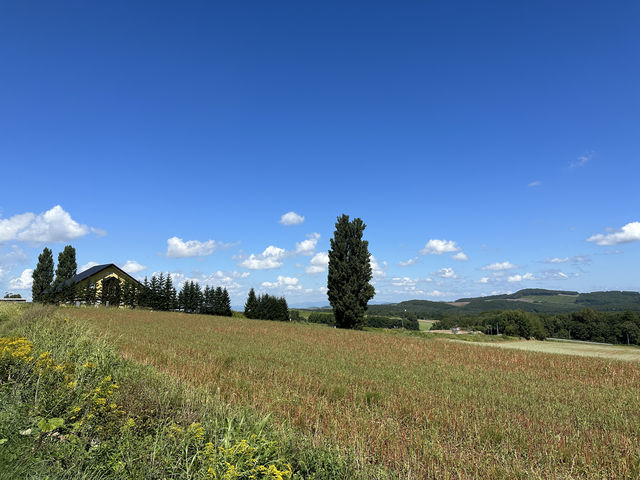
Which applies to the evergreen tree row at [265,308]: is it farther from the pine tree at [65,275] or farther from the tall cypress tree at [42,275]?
the tall cypress tree at [42,275]

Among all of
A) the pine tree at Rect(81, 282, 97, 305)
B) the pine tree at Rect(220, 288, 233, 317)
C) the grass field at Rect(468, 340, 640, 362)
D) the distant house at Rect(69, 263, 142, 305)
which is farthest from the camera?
the pine tree at Rect(220, 288, 233, 317)

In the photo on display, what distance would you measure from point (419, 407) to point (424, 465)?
2.88 m

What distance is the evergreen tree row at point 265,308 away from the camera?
7344 centimetres

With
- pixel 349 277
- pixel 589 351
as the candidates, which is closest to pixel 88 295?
pixel 349 277

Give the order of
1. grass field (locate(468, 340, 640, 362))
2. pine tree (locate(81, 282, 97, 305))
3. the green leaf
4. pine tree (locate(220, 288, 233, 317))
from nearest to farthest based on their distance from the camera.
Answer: the green leaf
grass field (locate(468, 340, 640, 362))
pine tree (locate(81, 282, 97, 305))
pine tree (locate(220, 288, 233, 317))

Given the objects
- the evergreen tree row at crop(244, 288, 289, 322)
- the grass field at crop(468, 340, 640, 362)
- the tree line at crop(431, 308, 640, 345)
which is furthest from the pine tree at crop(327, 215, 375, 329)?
the tree line at crop(431, 308, 640, 345)

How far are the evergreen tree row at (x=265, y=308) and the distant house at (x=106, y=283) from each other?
75.9 feet

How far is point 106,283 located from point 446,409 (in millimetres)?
79033

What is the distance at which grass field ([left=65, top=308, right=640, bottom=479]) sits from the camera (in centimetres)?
494

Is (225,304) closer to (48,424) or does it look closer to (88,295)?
(88,295)

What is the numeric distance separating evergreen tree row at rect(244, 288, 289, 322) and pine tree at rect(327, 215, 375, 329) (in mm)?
29775

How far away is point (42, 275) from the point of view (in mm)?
68875

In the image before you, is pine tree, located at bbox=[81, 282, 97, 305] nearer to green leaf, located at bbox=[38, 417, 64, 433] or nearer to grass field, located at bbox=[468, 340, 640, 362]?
grass field, located at bbox=[468, 340, 640, 362]

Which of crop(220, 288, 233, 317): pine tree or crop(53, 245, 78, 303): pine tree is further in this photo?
crop(220, 288, 233, 317): pine tree
